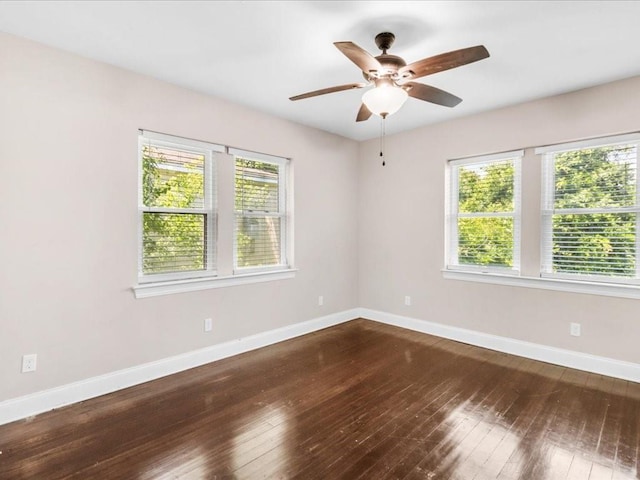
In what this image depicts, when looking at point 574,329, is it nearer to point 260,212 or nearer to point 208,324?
point 260,212

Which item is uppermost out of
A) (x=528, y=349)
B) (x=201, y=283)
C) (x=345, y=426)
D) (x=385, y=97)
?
(x=385, y=97)

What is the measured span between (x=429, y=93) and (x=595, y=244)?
7.40 ft

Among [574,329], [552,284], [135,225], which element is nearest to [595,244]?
[552,284]

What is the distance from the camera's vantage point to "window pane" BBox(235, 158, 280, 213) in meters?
3.71

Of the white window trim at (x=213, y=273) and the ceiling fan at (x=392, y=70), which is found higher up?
the ceiling fan at (x=392, y=70)

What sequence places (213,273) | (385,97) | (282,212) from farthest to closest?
(282,212) → (213,273) → (385,97)

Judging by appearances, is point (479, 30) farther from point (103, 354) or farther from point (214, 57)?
point (103, 354)

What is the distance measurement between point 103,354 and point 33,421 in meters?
0.56

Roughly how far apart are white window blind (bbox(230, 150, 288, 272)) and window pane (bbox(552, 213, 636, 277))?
2.96 metres

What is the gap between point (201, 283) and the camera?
10.9 ft

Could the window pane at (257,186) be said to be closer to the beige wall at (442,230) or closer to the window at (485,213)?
the beige wall at (442,230)

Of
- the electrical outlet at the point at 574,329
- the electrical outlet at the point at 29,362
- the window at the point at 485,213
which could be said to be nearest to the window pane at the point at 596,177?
the window at the point at 485,213

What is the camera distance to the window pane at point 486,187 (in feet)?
12.3

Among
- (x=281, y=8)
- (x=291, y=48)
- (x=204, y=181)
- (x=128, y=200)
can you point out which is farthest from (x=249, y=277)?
(x=281, y=8)
